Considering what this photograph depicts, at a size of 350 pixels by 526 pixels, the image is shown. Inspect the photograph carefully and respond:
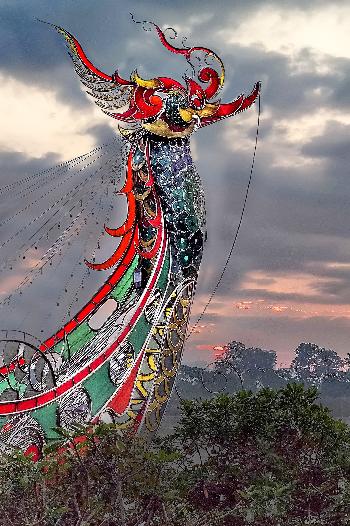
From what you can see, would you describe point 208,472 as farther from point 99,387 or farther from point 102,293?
Answer: point 102,293

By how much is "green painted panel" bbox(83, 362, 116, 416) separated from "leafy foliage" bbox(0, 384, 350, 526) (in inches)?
19.8

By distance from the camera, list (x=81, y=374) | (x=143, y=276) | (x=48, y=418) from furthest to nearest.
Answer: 1. (x=143, y=276)
2. (x=81, y=374)
3. (x=48, y=418)

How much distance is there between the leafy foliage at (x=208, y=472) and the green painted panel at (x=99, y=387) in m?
0.50

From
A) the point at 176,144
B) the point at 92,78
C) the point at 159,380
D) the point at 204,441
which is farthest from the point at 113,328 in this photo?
the point at 92,78

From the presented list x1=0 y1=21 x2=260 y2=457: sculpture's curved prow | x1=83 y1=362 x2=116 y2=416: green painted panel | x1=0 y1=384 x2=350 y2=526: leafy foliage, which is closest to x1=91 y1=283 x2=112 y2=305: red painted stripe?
x1=0 y1=21 x2=260 y2=457: sculpture's curved prow

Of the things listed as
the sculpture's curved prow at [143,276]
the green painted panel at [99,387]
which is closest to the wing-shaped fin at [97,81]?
the sculpture's curved prow at [143,276]

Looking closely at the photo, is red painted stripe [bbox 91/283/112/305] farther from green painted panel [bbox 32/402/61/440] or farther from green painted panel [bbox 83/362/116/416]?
green painted panel [bbox 32/402/61/440]

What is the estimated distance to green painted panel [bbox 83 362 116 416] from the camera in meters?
9.06

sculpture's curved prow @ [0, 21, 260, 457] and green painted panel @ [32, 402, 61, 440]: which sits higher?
sculpture's curved prow @ [0, 21, 260, 457]

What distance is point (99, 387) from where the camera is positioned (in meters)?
9.12

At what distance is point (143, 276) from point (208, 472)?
9.57 ft

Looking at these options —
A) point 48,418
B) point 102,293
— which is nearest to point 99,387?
→ point 48,418

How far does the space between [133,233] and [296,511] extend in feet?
14.5

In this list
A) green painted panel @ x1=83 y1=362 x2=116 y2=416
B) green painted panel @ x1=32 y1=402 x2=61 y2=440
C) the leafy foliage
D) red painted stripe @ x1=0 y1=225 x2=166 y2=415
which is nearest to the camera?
the leafy foliage
